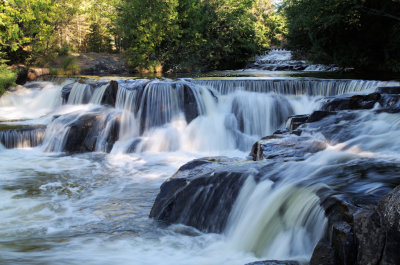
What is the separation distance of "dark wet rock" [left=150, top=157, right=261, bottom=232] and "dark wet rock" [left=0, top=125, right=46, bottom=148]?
6249 millimetres

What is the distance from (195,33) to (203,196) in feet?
66.9

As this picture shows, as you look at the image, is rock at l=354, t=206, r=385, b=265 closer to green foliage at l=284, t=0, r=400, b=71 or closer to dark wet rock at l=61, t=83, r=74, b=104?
green foliage at l=284, t=0, r=400, b=71

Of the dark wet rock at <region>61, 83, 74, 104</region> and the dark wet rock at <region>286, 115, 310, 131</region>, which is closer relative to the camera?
the dark wet rock at <region>286, 115, 310, 131</region>

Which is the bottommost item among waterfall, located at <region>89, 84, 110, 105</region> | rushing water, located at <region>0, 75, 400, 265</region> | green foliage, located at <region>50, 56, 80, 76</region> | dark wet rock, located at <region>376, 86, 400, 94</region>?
rushing water, located at <region>0, 75, 400, 265</region>

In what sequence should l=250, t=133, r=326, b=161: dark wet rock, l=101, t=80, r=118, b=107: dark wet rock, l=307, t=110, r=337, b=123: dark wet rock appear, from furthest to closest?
l=101, t=80, r=118, b=107: dark wet rock, l=307, t=110, r=337, b=123: dark wet rock, l=250, t=133, r=326, b=161: dark wet rock

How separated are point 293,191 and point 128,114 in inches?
308

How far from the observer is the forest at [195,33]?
14.9 metres

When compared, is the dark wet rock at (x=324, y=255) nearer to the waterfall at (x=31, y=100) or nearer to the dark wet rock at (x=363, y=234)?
the dark wet rock at (x=363, y=234)

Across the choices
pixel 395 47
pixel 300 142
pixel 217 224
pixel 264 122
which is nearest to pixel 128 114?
pixel 264 122

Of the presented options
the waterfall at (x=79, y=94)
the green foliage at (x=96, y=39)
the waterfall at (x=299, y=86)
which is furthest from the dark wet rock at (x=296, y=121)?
the green foliage at (x=96, y=39)

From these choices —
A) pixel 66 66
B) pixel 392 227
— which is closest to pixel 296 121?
pixel 392 227

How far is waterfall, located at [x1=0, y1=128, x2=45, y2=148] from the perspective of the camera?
1014cm

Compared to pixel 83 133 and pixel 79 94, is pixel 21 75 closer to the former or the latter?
pixel 79 94

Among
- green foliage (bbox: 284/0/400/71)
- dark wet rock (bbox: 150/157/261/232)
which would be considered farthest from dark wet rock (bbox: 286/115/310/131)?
green foliage (bbox: 284/0/400/71)
